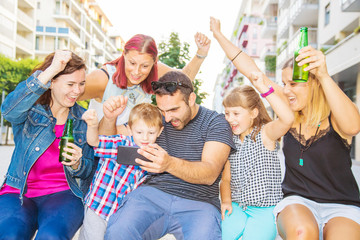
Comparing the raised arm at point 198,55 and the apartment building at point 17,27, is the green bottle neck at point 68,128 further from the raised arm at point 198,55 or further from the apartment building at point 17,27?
the apartment building at point 17,27

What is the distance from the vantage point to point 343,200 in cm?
251

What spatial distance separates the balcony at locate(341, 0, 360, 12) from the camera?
575 inches

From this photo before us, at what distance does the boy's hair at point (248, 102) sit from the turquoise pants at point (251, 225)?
63 cm

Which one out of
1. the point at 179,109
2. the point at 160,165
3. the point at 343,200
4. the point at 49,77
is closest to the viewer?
the point at 160,165

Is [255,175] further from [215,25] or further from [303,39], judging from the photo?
[215,25]

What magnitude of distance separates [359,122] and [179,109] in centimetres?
135

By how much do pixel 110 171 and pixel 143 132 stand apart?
16.6 inches

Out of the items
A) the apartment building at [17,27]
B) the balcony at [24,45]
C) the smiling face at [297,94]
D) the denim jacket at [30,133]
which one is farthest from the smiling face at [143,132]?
the balcony at [24,45]

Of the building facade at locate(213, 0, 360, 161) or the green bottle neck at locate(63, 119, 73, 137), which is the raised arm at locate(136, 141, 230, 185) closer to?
the green bottle neck at locate(63, 119, 73, 137)

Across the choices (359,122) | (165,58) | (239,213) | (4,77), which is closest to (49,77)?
(239,213)

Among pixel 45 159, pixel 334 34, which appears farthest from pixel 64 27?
pixel 45 159

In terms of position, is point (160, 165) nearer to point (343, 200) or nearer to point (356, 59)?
point (343, 200)

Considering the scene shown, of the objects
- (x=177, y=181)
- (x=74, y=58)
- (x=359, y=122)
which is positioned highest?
(x=74, y=58)

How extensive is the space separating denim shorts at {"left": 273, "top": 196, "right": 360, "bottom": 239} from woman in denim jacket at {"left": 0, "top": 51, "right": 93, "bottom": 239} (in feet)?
5.42
